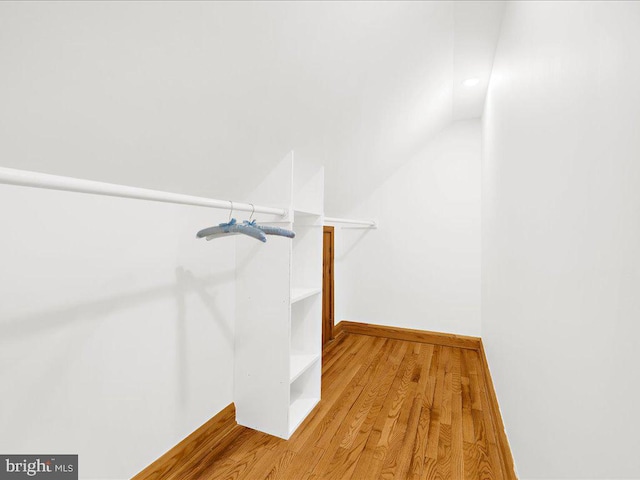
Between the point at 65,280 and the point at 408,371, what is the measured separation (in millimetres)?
2236

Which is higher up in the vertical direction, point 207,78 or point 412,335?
point 207,78

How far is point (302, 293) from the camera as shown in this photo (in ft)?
5.92

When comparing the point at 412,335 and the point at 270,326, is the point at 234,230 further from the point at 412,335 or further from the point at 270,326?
the point at 412,335

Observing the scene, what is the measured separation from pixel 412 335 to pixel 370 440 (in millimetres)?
1670

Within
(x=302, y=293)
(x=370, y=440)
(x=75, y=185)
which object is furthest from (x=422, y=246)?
(x=75, y=185)

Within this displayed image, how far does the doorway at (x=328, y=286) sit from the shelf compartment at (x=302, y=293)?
102 cm

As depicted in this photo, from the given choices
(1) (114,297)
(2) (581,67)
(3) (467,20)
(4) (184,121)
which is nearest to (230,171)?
(4) (184,121)

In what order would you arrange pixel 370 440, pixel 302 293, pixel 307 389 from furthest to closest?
pixel 307 389, pixel 302 293, pixel 370 440

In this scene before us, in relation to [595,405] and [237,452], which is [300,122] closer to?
[595,405]

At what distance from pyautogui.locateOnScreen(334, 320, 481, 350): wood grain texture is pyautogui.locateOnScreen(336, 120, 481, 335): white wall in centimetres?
6

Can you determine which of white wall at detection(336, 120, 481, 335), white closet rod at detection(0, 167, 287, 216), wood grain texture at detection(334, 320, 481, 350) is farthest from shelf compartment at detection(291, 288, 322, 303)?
wood grain texture at detection(334, 320, 481, 350)

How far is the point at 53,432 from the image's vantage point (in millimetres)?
1010

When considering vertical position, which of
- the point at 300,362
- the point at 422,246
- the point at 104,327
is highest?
the point at 422,246

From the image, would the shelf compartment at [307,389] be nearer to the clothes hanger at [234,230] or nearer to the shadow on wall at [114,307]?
the shadow on wall at [114,307]
